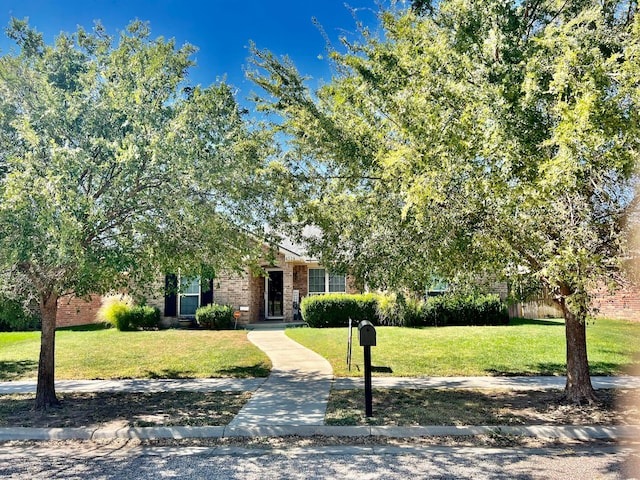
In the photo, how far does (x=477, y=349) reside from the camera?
12.6 m

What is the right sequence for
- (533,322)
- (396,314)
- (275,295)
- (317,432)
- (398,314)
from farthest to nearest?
1. (275,295)
2. (533,322)
3. (396,314)
4. (398,314)
5. (317,432)

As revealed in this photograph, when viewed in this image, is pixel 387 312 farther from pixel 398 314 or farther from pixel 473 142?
pixel 473 142

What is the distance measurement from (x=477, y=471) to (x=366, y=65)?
5.63 m

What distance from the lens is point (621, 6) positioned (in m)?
6.71

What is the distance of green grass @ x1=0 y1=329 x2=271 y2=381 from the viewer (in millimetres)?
10773

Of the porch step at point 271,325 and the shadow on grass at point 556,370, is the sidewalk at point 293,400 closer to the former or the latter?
the shadow on grass at point 556,370

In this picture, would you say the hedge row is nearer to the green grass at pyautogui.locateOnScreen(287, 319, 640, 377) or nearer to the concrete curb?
the green grass at pyautogui.locateOnScreen(287, 319, 640, 377)

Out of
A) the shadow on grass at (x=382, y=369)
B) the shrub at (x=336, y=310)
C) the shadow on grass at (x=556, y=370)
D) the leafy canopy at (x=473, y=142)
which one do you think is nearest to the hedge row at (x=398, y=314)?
the shrub at (x=336, y=310)

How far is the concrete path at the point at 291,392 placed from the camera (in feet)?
22.6

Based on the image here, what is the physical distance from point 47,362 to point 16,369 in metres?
4.64

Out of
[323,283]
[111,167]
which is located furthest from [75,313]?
[111,167]

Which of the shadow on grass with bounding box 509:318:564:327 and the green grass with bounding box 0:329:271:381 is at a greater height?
the shadow on grass with bounding box 509:318:564:327

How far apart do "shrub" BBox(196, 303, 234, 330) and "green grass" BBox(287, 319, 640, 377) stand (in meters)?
3.24

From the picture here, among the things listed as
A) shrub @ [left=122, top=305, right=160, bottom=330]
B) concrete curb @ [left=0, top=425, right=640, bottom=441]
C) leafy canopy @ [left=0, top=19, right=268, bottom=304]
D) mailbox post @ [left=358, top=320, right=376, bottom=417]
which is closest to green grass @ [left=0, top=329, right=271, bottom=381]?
shrub @ [left=122, top=305, right=160, bottom=330]
